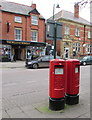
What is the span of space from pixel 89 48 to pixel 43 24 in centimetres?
1497

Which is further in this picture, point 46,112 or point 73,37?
point 73,37

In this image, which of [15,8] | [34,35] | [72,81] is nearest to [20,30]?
[34,35]

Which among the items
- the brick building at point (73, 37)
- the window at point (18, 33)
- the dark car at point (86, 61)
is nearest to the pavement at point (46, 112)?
the dark car at point (86, 61)

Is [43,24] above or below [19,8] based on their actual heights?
below

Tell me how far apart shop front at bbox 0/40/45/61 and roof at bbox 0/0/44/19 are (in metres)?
5.52

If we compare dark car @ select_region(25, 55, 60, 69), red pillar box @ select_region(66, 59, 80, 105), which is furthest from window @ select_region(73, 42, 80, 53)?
red pillar box @ select_region(66, 59, 80, 105)

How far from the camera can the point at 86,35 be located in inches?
1361

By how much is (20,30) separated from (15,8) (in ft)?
14.0

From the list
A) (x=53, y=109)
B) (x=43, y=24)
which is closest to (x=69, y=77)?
(x=53, y=109)

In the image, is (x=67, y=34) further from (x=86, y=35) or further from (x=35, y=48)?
(x=35, y=48)

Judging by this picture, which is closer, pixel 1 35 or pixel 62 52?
pixel 1 35

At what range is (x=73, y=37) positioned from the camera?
104 ft

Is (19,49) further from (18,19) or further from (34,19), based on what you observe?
(34,19)

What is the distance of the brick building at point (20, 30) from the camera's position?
897 inches
